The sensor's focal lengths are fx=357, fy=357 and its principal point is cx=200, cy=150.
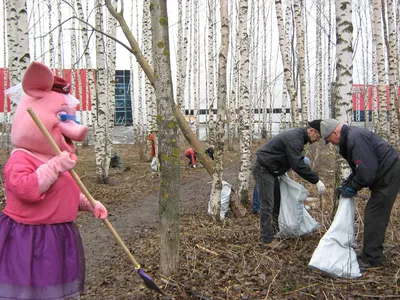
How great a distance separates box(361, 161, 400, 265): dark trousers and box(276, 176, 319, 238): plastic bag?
0.95m

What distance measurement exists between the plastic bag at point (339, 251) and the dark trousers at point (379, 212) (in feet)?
0.66

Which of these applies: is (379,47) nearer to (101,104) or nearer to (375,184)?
(101,104)

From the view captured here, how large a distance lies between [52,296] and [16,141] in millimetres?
1057

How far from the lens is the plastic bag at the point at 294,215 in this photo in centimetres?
460

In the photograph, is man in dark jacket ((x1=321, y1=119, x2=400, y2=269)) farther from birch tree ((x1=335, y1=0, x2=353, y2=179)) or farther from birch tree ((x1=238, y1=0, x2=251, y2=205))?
birch tree ((x1=238, y1=0, x2=251, y2=205))

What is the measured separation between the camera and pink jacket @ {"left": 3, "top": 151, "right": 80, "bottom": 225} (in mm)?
2225

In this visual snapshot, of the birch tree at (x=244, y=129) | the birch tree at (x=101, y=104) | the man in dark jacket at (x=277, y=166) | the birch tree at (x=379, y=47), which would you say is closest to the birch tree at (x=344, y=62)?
the man in dark jacket at (x=277, y=166)

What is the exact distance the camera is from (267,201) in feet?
15.3

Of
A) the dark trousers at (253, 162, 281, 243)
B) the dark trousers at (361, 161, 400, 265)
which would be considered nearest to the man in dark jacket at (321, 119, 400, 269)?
the dark trousers at (361, 161, 400, 265)

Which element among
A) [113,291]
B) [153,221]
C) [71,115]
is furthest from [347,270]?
[153,221]

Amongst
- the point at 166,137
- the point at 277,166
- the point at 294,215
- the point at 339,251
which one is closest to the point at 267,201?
the point at 294,215

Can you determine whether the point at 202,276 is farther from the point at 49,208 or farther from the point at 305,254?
the point at 49,208

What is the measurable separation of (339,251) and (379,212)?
610 millimetres

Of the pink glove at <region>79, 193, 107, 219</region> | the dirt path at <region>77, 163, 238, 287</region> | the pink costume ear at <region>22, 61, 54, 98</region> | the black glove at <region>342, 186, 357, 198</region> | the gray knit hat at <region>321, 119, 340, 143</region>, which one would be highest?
the pink costume ear at <region>22, 61, 54, 98</region>
